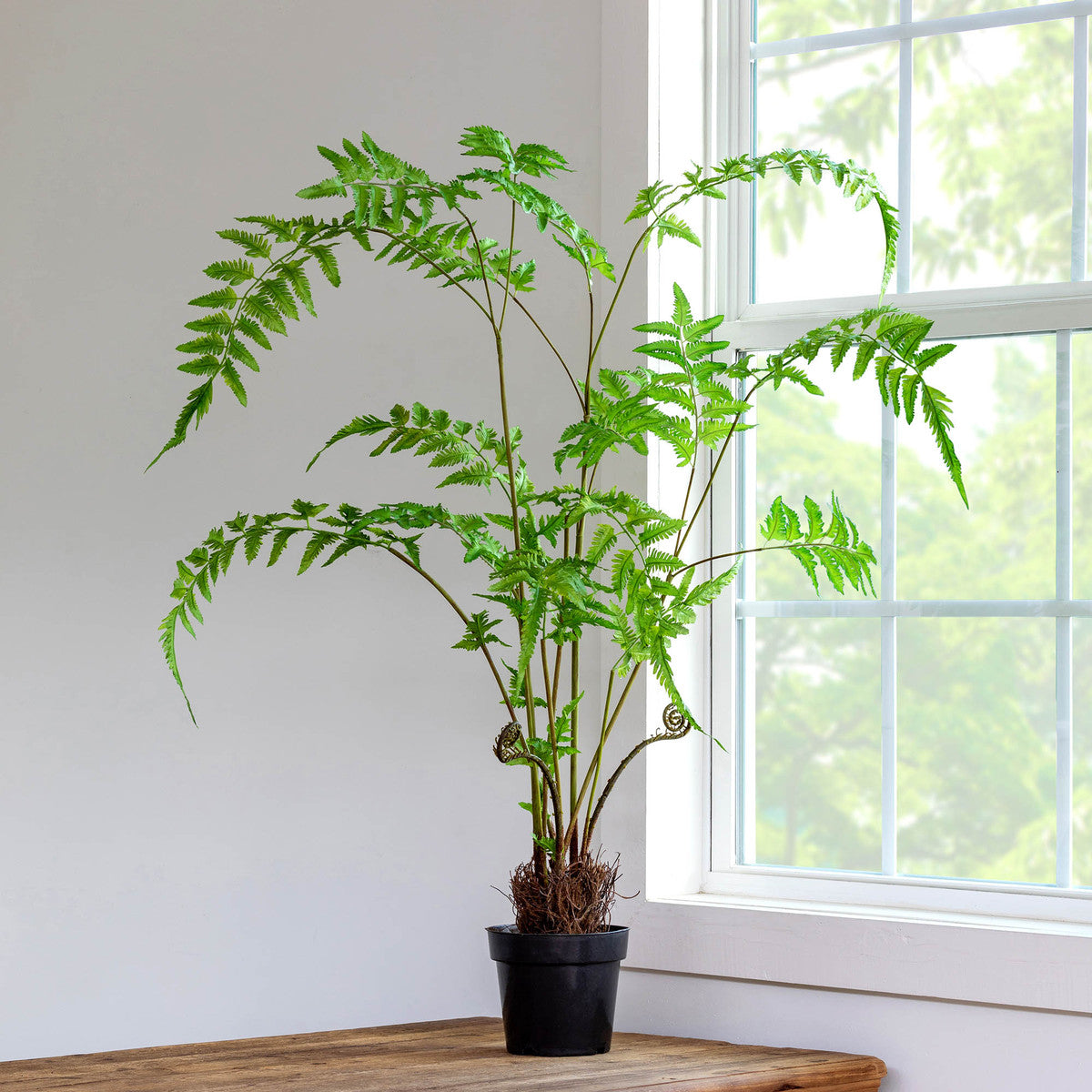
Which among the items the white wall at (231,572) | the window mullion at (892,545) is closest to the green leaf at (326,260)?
the white wall at (231,572)

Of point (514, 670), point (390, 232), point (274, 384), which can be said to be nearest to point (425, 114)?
point (274, 384)

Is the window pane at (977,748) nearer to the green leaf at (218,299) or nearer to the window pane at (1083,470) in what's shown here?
the window pane at (1083,470)

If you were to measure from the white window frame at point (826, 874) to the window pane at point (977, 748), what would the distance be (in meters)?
0.02

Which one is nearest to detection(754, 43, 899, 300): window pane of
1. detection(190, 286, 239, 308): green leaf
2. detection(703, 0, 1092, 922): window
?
detection(703, 0, 1092, 922): window

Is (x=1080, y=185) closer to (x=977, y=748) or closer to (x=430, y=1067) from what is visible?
(x=977, y=748)

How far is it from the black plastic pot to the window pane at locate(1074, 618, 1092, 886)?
2.17 feet

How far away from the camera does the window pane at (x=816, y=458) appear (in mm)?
1935

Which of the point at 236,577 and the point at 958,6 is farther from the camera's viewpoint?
the point at 236,577

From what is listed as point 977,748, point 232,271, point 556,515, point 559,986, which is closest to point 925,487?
point 977,748

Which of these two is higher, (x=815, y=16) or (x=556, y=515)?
(x=815, y=16)

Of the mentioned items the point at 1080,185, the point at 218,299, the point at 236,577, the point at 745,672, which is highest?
the point at 1080,185

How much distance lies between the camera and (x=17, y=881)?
7.39ft

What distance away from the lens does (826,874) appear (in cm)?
190

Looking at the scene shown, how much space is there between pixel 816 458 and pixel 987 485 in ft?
0.85
